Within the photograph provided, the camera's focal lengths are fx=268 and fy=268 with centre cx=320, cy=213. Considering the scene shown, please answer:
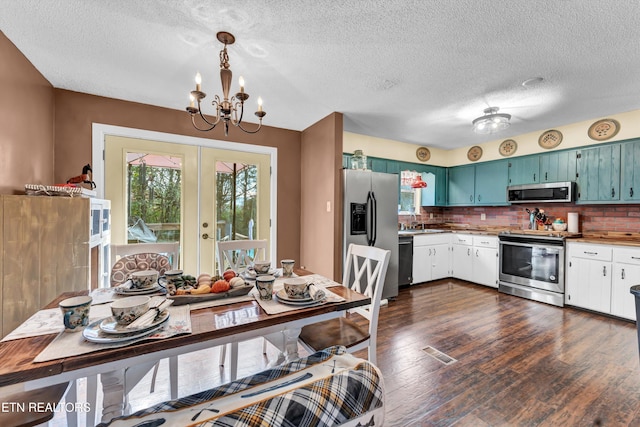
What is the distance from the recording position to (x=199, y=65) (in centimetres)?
223

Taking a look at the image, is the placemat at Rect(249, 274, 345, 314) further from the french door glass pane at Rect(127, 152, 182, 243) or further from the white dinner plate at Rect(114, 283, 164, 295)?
the french door glass pane at Rect(127, 152, 182, 243)

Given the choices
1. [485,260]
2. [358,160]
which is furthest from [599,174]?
[358,160]

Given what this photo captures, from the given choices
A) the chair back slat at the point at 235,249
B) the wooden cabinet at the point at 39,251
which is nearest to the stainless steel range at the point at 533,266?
the chair back slat at the point at 235,249

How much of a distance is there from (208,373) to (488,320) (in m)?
2.88

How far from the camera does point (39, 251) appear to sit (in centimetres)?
183

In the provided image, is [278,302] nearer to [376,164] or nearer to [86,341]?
[86,341]

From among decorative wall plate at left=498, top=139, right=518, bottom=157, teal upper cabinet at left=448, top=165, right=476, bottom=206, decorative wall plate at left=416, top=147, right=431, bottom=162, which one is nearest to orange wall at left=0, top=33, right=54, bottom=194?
decorative wall plate at left=416, top=147, right=431, bottom=162

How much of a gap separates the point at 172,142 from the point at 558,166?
17.2 ft

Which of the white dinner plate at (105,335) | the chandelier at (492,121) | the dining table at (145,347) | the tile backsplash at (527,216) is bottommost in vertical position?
the dining table at (145,347)

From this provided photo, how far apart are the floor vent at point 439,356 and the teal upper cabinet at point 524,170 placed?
11.0ft

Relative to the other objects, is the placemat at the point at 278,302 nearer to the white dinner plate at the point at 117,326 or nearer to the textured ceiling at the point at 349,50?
the white dinner plate at the point at 117,326

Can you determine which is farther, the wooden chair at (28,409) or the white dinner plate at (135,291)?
the white dinner plate at (135,291)

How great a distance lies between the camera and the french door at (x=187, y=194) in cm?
295

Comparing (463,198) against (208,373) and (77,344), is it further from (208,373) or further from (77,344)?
(77,344)
